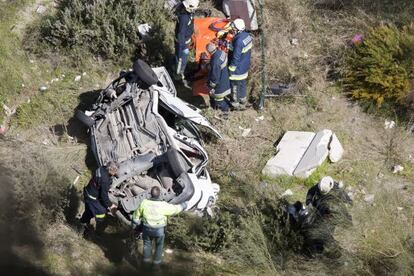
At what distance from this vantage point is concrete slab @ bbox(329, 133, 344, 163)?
8.40 meters

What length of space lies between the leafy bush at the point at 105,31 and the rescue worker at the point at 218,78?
1618mm

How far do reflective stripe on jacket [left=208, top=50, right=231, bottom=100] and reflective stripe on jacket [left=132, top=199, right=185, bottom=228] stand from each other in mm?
2514

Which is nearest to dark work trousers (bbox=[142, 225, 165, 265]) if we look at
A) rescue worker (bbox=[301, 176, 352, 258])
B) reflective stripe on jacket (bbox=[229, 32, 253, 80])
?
rescue worker (bbox=[301, 176, 352, 258])

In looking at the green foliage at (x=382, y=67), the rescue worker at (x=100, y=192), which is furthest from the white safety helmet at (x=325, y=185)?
the green foliage at (x=382, y=67)

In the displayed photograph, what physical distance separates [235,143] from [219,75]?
3.37 feet

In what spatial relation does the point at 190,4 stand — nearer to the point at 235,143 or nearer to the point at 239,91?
the point at 239,91

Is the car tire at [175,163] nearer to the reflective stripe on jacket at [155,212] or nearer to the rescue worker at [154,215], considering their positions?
the rescue worker at [154,215]

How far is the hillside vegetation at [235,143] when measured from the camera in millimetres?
6961

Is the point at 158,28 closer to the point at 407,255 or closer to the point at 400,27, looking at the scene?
the point at 400,27

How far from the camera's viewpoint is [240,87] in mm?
8906

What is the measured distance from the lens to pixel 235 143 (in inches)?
345

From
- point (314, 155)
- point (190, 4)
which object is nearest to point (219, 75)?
point (190, 4)

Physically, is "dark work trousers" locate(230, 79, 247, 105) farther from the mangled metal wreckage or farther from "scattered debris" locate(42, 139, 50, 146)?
"scattered debris" locate(42, 139, 50, 146)

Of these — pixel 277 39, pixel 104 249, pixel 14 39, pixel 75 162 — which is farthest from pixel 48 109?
pixel 277 39
